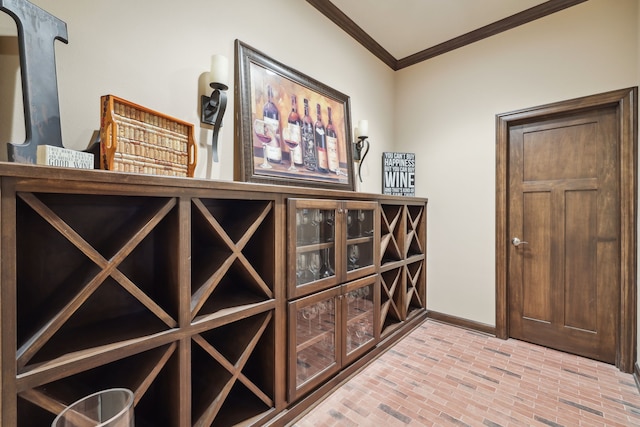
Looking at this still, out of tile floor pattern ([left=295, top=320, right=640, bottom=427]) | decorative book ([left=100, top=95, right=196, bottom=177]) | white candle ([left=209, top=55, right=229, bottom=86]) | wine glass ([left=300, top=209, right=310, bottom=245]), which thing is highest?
white candle ([left=209, top=55, right=229, bottom=86])

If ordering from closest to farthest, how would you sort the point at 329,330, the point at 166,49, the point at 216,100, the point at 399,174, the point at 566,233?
the point at 166,49 → the point at 216,100 → the point at 329,330 → the point at 566,233 → the point at 399,174

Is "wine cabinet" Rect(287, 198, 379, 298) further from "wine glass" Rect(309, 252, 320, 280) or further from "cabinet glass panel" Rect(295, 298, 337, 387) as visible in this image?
"cabinet glass panel" Rect(295, 298, 337, 387)

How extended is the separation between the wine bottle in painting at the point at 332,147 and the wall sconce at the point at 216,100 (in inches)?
40.3

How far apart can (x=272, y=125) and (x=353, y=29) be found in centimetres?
151

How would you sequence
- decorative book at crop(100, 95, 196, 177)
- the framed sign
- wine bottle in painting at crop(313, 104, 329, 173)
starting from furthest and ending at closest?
the framed sign, wine bottle in painting at crop(313, 104, 329, 173), decorative book at crop(100, 95, 196, 177)

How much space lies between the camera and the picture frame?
1.87 metres

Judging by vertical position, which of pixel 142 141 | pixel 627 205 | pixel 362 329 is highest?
pixel 142 141

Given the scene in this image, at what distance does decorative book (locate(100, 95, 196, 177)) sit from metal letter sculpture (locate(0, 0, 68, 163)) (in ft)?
0.51

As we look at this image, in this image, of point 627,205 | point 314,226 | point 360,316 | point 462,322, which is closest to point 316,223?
point 314,226

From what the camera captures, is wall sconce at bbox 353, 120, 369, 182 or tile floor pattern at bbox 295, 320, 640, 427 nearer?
tile floor pattern at bbox 295, 320, 640, 427

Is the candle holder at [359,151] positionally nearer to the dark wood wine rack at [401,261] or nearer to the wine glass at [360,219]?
the dark wood wine rack at [401,261]

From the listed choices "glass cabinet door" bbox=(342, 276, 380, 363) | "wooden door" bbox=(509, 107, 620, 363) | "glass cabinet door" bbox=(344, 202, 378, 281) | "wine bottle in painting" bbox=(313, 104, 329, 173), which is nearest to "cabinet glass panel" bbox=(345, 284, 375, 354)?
"glass cabinet door" bbox=(342, 276, 380, 363)

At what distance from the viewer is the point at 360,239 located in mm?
2195

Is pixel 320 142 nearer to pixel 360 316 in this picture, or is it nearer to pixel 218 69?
pixel 218 69
